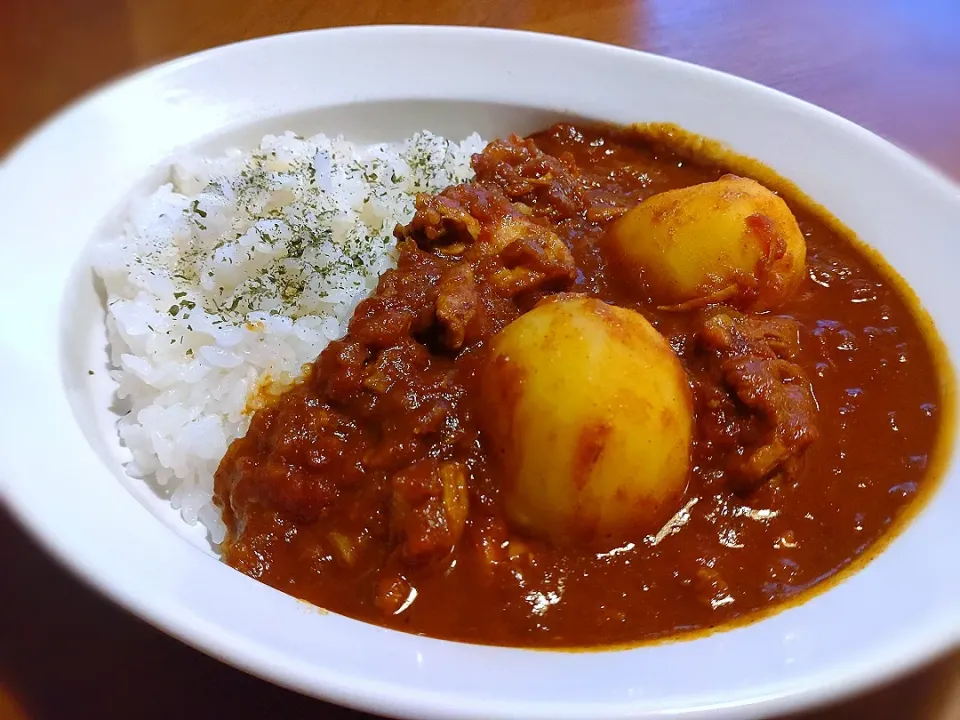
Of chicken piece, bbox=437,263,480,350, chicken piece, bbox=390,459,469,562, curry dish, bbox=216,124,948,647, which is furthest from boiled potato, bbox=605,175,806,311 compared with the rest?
chicken piece, bbox=390,459,469,562

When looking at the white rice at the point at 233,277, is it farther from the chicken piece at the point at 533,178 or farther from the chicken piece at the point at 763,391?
the chicken piece at the point at 763,391

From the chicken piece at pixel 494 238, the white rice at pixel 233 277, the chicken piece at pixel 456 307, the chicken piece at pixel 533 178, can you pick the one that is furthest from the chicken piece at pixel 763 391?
the white rice at pixel 233 277

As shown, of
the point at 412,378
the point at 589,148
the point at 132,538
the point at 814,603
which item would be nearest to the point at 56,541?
the point at 132,538

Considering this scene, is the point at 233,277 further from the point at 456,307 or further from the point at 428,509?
the point at 428,509

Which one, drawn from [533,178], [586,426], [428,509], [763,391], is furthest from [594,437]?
[533,178]

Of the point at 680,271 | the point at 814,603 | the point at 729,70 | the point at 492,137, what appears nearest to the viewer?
the point at 814,603

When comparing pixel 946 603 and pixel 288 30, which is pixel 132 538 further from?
pixel 288 30
